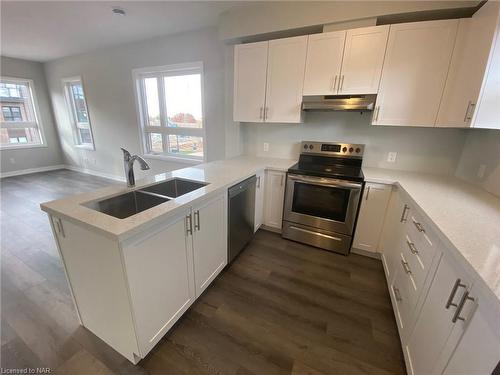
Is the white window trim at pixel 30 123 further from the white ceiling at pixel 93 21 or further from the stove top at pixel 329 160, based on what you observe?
the stove top at pixel 329 160

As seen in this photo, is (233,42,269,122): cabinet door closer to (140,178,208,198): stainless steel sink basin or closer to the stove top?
the stove top

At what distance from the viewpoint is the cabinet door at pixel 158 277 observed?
1058 mm

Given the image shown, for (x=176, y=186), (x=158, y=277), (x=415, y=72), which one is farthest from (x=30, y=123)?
(x=415, y=72)

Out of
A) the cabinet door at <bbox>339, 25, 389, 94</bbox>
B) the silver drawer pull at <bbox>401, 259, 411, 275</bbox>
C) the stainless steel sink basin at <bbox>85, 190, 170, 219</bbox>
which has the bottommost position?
the silver drawer pull at <bbox>401, 259, 411, 275</bbox>

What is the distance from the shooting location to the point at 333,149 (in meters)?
2.57

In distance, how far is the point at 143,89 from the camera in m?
3.97

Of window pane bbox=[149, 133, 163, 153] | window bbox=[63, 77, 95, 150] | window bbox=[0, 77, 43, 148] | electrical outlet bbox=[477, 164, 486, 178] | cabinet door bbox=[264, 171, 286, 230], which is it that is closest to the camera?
electrical outlet bbox=[477, 164, 486, 178]

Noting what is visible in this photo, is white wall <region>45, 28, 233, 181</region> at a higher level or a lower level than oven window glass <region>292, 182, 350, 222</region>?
higher

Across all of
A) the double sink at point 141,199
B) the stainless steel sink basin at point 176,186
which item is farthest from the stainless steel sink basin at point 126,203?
the stainless steel sink basin at point 176,186

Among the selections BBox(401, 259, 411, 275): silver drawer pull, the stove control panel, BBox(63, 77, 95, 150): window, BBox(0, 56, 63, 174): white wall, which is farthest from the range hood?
BBox(0, 56, 63, 174): white wall

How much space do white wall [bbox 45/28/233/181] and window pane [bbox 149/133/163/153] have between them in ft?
0.88

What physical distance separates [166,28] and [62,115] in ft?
14.4

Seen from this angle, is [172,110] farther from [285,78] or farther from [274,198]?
[274,198]

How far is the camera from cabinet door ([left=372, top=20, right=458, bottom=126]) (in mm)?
1785
